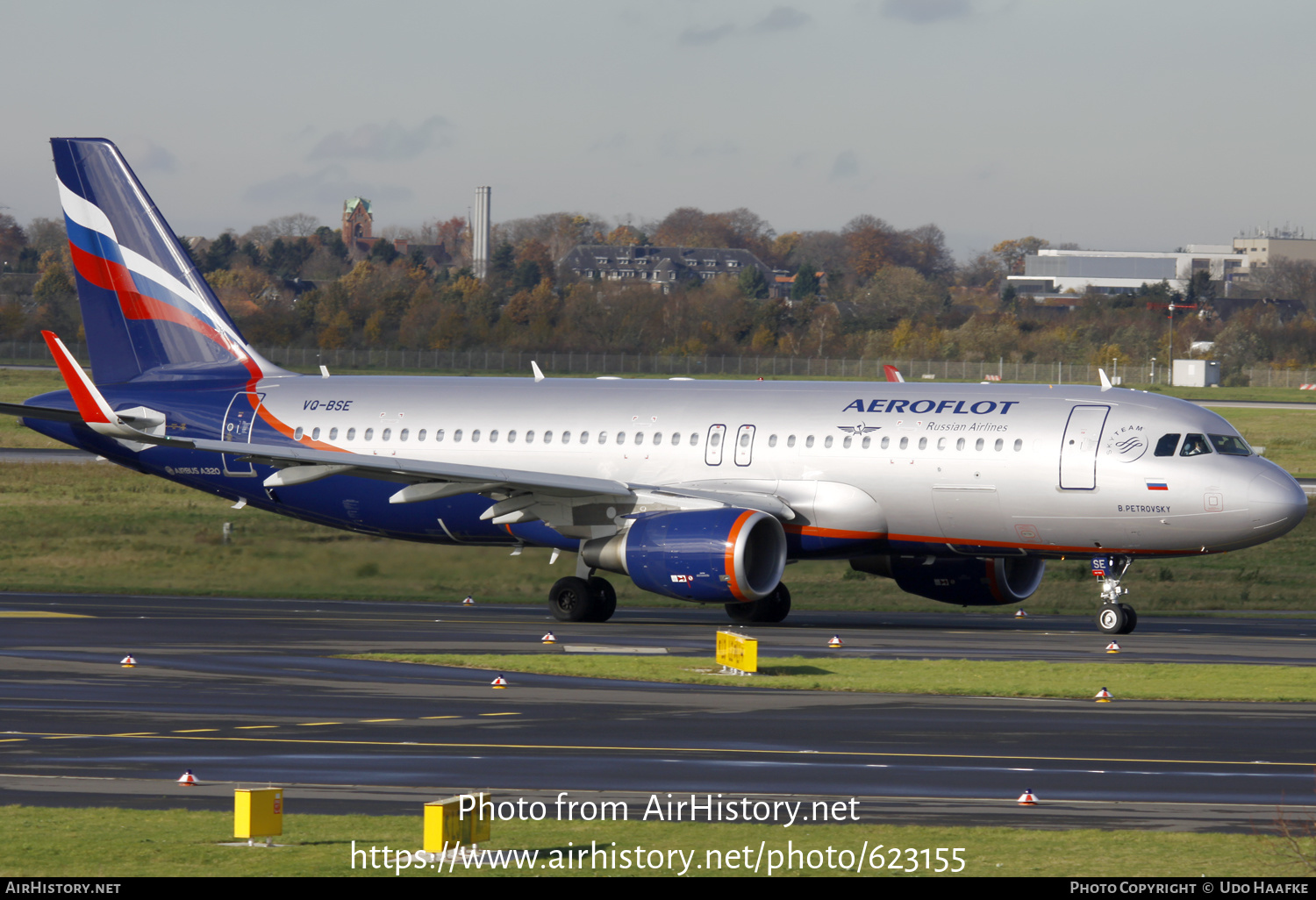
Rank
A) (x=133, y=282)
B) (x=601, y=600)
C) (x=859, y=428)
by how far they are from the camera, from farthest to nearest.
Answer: (x=133, y=282), (x=601, y=600), (x=859, y=428)

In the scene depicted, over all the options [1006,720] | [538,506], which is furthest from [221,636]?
[1006,720]

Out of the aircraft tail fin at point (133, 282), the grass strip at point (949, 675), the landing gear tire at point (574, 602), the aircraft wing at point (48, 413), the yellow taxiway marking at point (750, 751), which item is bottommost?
the landing gear tire at point (574, 602)

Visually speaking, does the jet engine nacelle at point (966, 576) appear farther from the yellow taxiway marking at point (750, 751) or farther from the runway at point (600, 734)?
the yellow taxiway marking at point (750, 751)

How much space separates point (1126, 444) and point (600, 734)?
15.1 m

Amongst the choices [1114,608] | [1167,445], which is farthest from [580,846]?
[1114,608]

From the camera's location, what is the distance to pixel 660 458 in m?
34.6

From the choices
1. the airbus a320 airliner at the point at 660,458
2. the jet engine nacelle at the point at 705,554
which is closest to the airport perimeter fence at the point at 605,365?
the airbus a320 airliner at the point at 660,458

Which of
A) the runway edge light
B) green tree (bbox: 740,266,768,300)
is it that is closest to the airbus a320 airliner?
the runway edge light

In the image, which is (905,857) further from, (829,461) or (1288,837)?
(829,461)

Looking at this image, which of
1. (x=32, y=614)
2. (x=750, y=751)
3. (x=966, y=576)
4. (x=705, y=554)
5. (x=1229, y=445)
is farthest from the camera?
(x=966, y=576)

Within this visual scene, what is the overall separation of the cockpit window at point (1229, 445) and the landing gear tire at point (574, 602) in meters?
11.7

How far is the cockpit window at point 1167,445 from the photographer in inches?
1228

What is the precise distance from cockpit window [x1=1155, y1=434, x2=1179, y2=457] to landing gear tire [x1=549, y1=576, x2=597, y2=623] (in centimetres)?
1077

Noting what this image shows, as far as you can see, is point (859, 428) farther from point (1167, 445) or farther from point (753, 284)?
point (753, 284)
